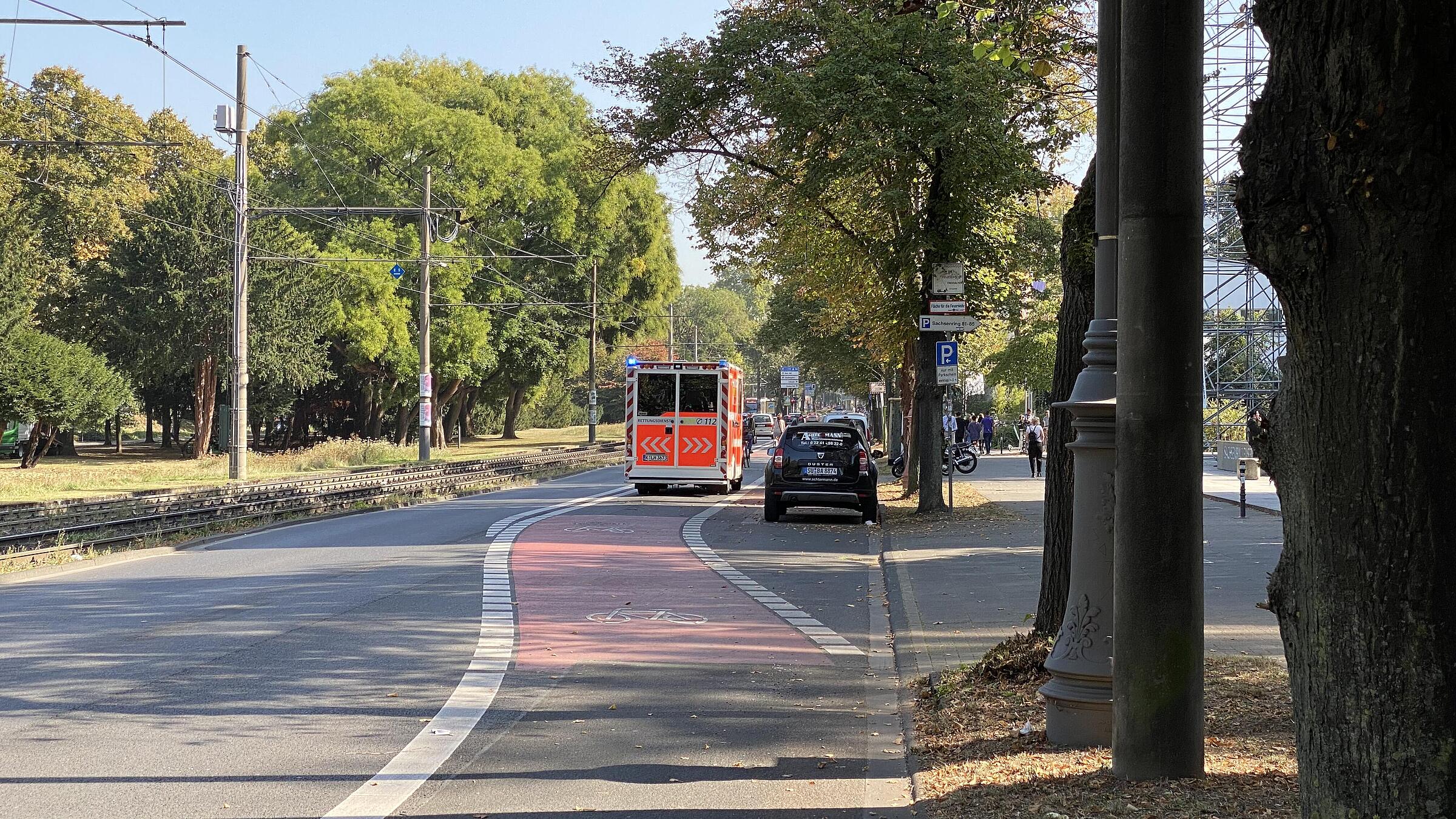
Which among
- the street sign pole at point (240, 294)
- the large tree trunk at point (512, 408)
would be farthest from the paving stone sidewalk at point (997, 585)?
the large tree trunk at point (512, 408)

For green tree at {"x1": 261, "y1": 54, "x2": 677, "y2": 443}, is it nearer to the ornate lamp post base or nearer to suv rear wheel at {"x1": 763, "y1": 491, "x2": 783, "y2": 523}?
suv rear wheel at {"x1": 763, "y1": 491, "x2": 783, "y2": 523}

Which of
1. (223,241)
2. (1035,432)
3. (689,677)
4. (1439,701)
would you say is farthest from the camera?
(223,241)

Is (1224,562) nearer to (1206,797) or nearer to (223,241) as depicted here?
(1206,797)

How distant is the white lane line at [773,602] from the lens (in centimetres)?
1088

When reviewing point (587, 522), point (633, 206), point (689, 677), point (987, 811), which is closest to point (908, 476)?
point (587, 522)

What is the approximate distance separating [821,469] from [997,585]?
899 cm

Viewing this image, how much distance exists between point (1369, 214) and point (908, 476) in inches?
1026

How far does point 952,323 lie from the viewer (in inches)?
848

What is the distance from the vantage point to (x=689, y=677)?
9352 millimetres

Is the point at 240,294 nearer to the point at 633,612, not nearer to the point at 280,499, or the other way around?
the point at 280,499

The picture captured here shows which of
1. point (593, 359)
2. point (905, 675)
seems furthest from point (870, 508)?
point (593, 359)

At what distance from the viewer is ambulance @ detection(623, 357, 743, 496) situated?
31.0 m

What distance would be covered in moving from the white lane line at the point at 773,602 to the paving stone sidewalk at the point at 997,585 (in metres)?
0.49

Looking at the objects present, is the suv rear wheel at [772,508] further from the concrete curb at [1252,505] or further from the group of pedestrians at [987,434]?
the concrete curb at [1252,505]
